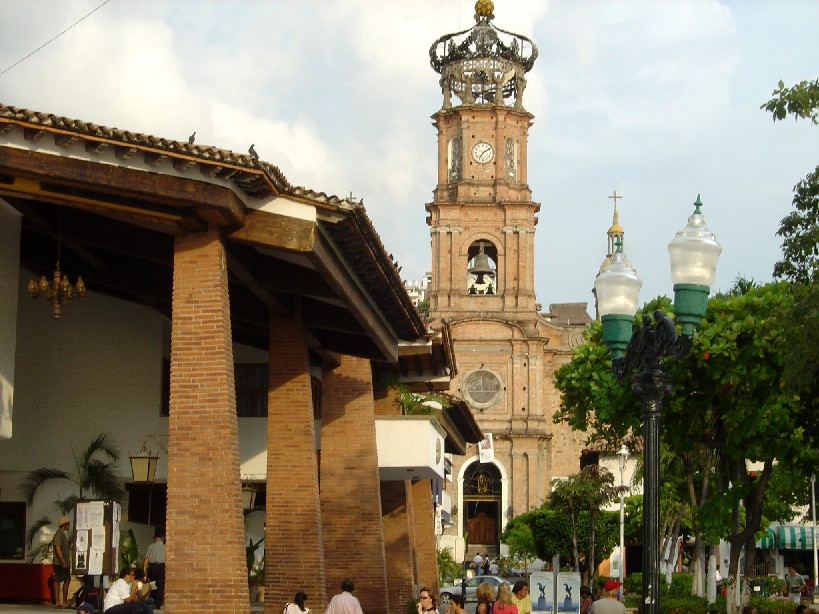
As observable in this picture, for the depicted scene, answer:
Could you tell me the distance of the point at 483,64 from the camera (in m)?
76.6

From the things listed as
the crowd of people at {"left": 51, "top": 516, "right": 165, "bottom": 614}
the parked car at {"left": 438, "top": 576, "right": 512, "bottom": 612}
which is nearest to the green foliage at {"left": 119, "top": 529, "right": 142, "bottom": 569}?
the crowd of people at {"left": 51, "top": 516, "right": 165, "bottom": 614}

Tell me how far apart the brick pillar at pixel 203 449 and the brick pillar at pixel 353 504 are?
7631 mm

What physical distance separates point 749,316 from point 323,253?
10.3 m

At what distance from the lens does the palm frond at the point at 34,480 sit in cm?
2197

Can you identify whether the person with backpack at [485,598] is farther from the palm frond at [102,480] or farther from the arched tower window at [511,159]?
the arched tower window at [511,159]

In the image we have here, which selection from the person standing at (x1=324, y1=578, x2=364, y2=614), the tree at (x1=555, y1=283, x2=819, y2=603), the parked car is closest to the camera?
the person standing at (x1=324, y1=578, x2=364, y2=614)

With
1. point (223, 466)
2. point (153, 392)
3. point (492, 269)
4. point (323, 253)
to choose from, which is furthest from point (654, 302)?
point (492, 269)

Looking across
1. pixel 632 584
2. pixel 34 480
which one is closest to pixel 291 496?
pixel 34 480

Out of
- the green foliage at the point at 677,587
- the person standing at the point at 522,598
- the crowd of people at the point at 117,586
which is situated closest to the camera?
the crowd of people at the point at 117,586

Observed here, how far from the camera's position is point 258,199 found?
15203 millimetres

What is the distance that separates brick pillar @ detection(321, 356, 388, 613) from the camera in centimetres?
2219

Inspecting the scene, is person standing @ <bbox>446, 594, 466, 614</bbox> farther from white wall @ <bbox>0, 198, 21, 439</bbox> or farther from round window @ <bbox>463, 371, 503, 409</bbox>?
round window @ <bbox>463, 371, 503, 409</bbox>

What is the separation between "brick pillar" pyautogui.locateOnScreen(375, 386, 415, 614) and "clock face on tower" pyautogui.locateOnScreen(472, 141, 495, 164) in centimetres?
4948

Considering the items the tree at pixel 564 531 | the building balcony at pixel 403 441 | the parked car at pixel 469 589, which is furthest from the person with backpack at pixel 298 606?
the tree at pixel 564 531
